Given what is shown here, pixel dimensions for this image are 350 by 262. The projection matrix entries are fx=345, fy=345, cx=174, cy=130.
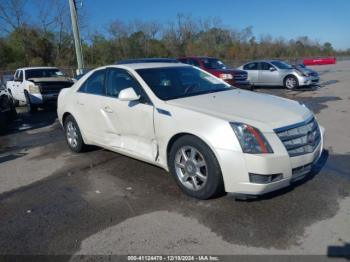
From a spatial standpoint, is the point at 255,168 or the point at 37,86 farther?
the point at 37,86

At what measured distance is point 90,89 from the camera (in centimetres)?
582

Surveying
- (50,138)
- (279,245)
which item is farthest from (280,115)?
(50,138)

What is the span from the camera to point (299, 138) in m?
3.86

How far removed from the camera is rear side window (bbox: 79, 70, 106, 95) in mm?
5582

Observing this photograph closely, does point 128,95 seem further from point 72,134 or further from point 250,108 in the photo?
point 72,134

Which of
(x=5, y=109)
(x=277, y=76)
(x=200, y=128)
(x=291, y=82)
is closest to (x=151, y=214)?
(x=200, y=128)

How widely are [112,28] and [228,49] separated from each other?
83.3ft

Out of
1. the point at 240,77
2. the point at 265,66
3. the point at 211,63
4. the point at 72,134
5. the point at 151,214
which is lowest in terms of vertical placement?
the point at 151,214

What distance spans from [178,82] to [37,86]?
9138mm

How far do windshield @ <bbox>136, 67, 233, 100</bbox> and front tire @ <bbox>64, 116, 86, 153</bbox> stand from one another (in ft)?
6.19

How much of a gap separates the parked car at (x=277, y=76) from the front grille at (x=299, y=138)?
1321cm

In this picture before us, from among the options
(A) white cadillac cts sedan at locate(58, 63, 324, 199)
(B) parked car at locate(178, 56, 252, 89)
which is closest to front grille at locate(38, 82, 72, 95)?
(B) parked car at locate(178, 56, 252, 89)

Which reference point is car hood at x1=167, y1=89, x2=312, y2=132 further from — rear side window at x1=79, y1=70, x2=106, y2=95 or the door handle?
rear side window at x1=79, y1=70, x2=106, y2=95

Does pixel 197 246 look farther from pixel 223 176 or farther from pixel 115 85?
pixel 115 85
